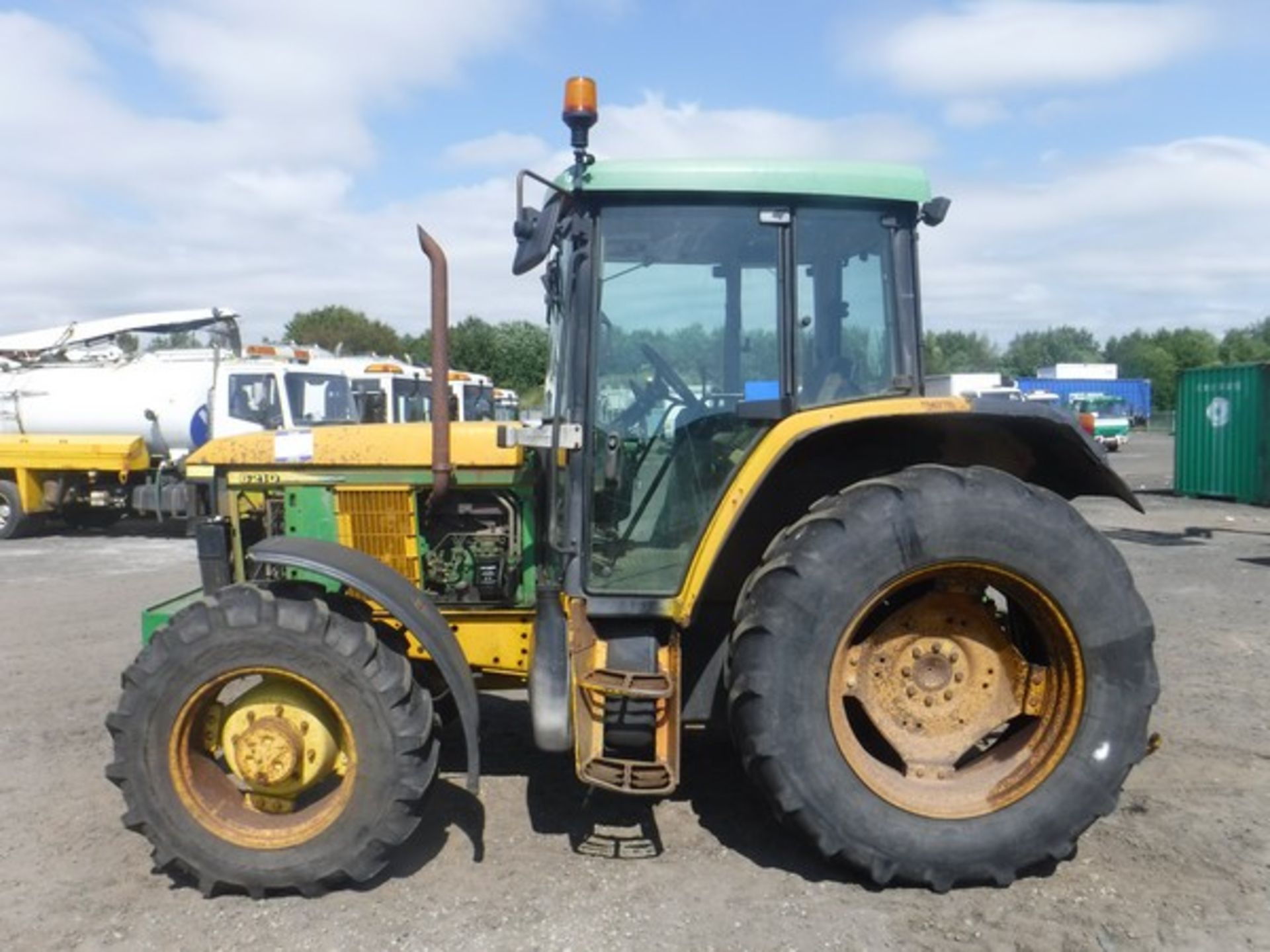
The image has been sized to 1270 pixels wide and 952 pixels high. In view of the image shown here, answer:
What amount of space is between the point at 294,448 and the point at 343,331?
177ft

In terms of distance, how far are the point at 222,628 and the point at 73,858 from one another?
117 centimetres

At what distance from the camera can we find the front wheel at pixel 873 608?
340cm

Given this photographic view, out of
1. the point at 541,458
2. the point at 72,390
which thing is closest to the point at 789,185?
the point at 541,458

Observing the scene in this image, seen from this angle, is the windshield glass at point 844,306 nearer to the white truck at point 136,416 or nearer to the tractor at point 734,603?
the tractor at point 734,603

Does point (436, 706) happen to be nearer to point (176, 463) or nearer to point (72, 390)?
point (176, 463)

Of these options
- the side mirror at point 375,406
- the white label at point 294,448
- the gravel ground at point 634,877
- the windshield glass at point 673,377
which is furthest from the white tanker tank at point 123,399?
the windshield glass at point 673,377

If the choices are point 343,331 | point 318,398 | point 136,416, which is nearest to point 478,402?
point 318,398

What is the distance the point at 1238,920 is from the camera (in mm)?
3309

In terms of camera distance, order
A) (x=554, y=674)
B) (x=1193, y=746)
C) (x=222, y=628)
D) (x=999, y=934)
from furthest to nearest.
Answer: (x=1193, y=746), (x=554, y=674), (x=222, y=628), (x=999, y=934)

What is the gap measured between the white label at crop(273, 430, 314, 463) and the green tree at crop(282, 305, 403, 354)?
46111 millimetres

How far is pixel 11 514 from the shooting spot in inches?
552

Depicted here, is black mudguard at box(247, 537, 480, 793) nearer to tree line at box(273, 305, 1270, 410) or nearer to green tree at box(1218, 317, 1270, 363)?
tree line at box(273, 305, 1270, 410)

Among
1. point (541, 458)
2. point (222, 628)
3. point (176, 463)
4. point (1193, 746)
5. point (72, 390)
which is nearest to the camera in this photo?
point (222, 628)

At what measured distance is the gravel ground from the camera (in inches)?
128
